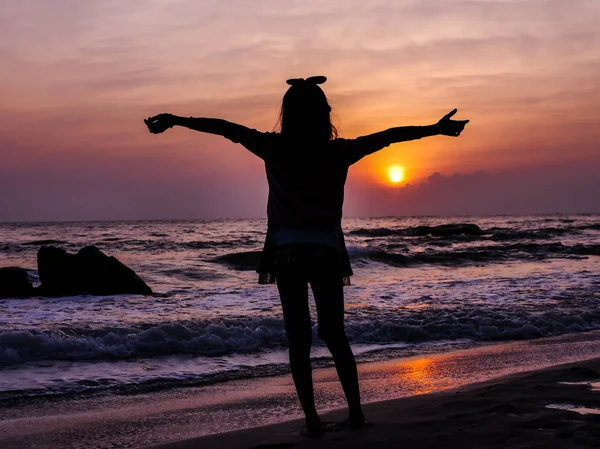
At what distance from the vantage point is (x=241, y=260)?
2325cm

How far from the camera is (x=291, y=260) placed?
335cm

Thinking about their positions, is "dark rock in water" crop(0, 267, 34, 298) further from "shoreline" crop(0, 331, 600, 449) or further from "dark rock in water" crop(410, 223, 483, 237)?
"dark rock in water" crop(410, 223, 483, 237)

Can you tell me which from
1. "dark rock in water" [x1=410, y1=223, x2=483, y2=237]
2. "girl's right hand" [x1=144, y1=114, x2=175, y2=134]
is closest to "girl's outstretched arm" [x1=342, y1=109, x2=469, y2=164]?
"girl's right hand" [x1=144, y1=114, x2=175, y2=134]

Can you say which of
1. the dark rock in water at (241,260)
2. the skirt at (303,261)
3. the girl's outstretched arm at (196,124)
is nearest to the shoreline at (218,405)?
the skirt at (303,261)

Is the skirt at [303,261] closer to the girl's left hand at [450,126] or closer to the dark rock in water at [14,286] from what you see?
the girl's left hand at [450,126]

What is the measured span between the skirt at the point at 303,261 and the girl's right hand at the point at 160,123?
0.84m

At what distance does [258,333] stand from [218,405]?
3037 mm

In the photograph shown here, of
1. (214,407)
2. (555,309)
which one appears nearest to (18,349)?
(214,407)

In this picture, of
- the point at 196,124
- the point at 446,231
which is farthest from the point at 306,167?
the point at 446,231

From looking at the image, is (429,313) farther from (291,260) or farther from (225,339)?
(291,260)

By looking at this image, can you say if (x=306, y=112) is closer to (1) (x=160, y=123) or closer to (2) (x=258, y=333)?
(1) (x=160, y=123)

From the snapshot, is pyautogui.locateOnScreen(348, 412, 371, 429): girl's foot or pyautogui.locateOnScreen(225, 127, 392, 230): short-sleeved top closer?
pyautogui.locateOnScreen(225, 127, 392, 230): short-sleeved top

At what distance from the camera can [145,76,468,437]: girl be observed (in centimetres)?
335

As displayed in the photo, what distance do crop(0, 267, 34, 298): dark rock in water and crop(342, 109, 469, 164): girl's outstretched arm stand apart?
10.9 m
